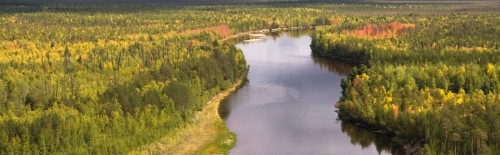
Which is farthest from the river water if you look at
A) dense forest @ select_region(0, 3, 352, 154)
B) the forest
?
dense forest @ select_region(0, 3, 352, 154)

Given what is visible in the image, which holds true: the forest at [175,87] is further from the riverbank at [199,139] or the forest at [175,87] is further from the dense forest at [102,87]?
the riverbank at [199,139]

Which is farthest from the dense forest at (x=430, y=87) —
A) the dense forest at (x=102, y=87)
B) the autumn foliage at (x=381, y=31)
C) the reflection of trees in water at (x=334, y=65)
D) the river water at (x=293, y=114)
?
the dense forest at (x=102, y=87)

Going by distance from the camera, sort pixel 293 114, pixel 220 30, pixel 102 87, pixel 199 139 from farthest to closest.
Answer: pixel 220 30
pixel 293 114
pixel 102 87
pixel 199 139

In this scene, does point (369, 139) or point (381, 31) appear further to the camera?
point (381, 31)

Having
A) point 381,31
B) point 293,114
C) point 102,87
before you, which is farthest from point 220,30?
point 102,87

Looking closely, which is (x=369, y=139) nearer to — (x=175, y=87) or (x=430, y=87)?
(x=430, y=87)

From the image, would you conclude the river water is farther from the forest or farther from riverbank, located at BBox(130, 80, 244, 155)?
the forest

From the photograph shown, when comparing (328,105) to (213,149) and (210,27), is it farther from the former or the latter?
(210,27)
